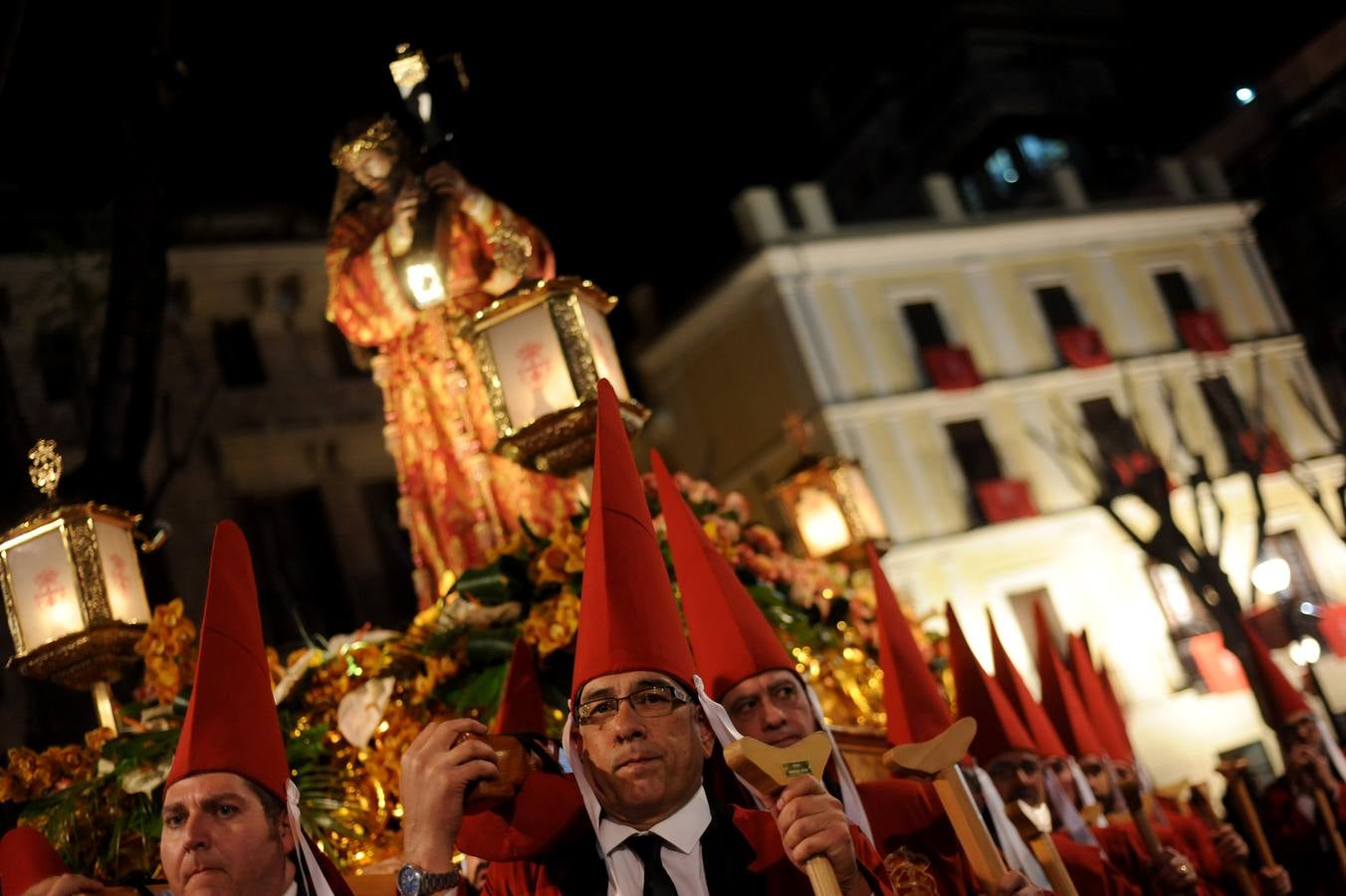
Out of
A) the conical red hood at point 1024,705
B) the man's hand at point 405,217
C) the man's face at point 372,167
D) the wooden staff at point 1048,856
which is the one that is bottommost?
the wooden staff at point 1048,856

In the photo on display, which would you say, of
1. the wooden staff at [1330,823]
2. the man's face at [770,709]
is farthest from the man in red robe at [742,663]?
the wooden staff at [1330,823]

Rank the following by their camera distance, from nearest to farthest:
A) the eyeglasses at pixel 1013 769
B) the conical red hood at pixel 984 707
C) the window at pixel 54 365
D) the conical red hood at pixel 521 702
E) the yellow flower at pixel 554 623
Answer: the conical red hood at pixel 521 702, the yellow flower at pixel 554 623, the conical red hood at pixel 984 707, the eyeglasses at pixel 1013 769, the window at pixel 54 365

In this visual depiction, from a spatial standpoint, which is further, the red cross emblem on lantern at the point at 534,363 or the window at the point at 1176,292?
the window at the point at 1176,292

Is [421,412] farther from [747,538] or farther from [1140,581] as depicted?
[1140,581]

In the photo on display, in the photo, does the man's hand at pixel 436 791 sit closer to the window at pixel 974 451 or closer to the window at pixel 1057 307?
the window at pixel 974 451

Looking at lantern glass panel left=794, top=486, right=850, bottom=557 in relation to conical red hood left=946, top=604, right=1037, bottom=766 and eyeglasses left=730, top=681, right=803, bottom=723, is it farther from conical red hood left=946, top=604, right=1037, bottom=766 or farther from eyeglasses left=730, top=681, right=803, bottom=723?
eyeglasses left=730, top=681, right=803, bottom=723

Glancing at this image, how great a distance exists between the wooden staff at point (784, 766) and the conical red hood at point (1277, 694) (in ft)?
17.2

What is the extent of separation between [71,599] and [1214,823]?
17.0 feet

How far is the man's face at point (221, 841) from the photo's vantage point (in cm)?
255

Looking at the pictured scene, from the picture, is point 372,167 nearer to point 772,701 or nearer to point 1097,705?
point 772,701

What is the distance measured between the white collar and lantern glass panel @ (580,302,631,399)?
256 cm

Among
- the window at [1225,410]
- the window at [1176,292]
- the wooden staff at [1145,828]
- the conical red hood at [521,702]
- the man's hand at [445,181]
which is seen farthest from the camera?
the window at [1176,292]

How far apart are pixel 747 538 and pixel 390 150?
7.98 ft

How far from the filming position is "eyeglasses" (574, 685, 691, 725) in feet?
8.52
